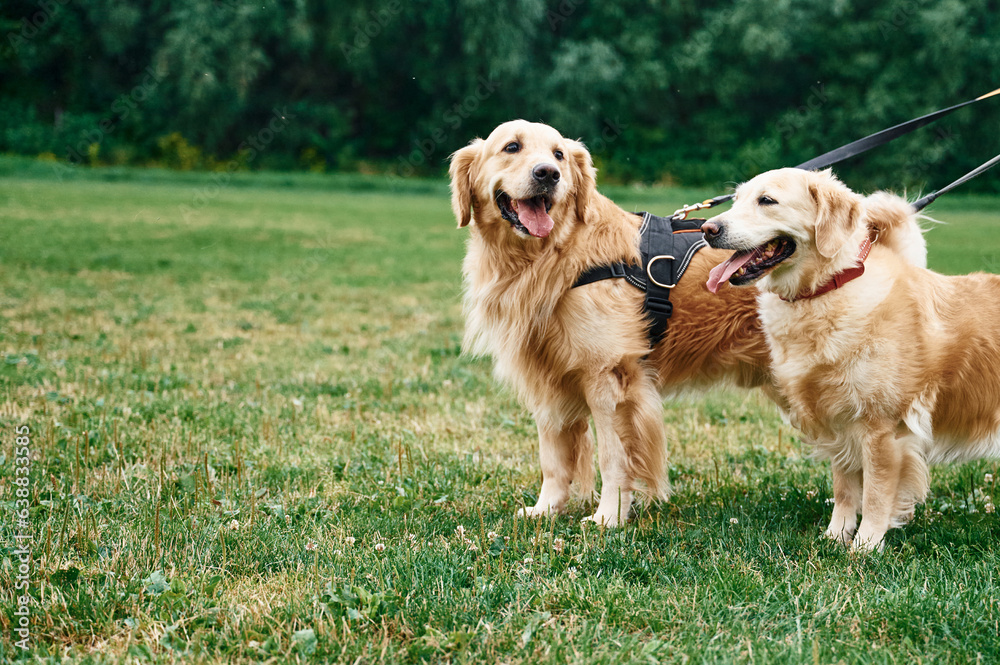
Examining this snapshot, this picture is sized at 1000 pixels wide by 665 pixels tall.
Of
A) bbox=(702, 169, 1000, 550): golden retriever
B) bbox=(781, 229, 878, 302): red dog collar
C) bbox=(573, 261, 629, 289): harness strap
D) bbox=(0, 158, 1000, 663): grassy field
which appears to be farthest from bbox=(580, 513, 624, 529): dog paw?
bbox=(781, 229, 878, 302): red dog collar

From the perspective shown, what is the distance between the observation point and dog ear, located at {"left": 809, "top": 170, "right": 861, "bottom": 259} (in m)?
3.26

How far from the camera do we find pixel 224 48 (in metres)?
33.3

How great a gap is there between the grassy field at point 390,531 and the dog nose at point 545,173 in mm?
1481

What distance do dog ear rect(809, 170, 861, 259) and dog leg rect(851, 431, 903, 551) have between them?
0.76 m

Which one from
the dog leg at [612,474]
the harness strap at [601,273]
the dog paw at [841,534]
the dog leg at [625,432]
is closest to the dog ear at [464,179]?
the harness strap at [601,273]

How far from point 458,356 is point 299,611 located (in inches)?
190

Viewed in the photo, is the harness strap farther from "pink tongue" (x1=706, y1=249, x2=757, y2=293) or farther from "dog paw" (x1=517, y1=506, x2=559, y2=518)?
"dog paw" (x1=517, y1=506, x2=559, y2=518)

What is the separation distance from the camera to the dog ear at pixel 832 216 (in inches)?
128

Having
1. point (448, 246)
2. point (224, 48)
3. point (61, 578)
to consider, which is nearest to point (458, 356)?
point (61, 578)

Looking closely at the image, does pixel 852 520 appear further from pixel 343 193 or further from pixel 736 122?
pixel 736 122

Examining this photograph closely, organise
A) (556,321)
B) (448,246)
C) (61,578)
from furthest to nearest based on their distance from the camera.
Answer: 1. (448,246)
2. (556,321)
3. (61,578)

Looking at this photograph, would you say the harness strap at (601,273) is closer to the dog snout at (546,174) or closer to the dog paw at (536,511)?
the dog snout at (546,174)

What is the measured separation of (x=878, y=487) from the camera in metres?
3.35

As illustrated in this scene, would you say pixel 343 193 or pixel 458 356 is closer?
pixel 458 356
